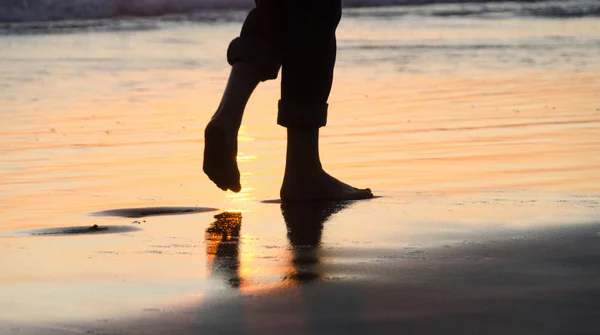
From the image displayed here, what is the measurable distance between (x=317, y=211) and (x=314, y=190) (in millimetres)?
260

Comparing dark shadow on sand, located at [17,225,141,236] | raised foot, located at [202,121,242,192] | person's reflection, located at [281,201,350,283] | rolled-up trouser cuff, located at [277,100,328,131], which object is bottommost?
person's reflection, located at [281,201,350,283]

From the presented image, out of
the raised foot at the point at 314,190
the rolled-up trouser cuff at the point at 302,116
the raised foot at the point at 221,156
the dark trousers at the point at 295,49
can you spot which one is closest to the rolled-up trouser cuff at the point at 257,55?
the dark trousers at the point at 295,49

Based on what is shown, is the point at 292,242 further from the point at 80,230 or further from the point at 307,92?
the point at 307,92

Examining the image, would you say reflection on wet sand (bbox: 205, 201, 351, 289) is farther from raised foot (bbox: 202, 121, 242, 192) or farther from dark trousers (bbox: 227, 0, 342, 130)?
dark trousers (bbox: 227, 0, 342, 130)

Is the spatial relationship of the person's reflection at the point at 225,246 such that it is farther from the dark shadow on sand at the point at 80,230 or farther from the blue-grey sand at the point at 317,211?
the dark shadow on sand at the point at 80,230

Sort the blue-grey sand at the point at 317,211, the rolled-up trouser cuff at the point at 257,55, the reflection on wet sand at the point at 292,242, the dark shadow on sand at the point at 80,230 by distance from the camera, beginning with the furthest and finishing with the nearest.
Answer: the rolled-up trouser cuff at the point at 257,55 → the dark shadow on sand at the point at 80,230 → the reflection on wet sand at the point at 292,242 → the blue-grey sand at the point at 317,211

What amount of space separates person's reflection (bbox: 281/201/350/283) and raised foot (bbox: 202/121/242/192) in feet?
0.60

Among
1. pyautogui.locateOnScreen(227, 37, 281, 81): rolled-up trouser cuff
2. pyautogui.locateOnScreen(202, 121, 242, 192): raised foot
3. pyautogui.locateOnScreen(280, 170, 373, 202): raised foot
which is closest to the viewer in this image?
pyautogui.locateOnScreen(202, 121, 242, 192): raised foot

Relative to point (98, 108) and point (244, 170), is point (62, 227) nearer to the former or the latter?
point (244, 170)

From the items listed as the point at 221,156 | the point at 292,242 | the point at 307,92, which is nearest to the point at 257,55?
the point at 307,92

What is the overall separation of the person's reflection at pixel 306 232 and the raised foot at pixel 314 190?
0.06 meters

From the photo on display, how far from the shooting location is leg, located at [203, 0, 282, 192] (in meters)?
3.65

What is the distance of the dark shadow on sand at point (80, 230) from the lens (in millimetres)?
3330

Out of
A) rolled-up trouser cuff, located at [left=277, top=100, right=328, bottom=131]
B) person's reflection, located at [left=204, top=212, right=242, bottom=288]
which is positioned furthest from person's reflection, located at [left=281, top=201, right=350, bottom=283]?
rolled-up trouser cuff, located at [left=277, top=100, right=328, bottom=131]
